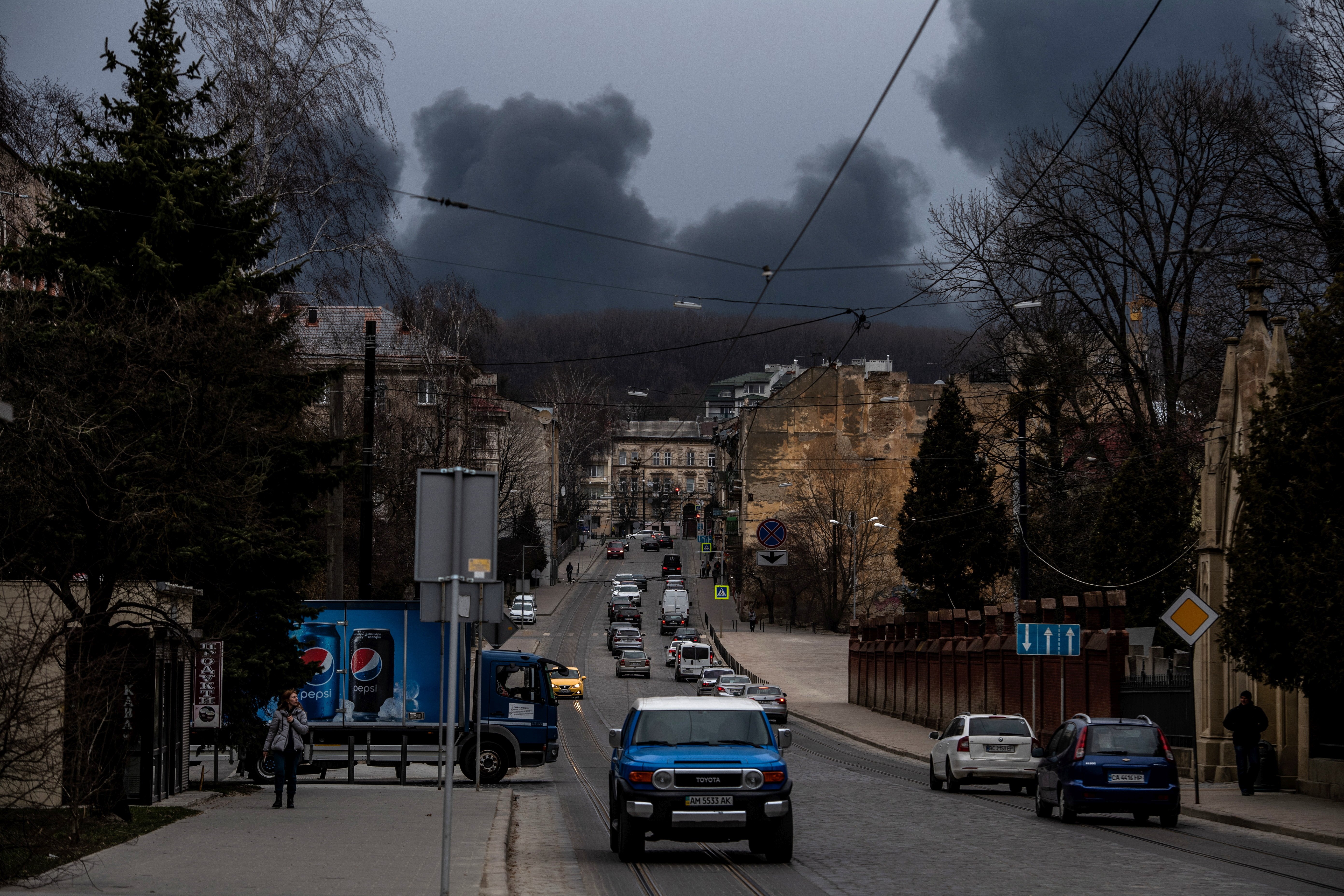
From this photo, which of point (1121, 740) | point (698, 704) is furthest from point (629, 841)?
point (1121, 740)

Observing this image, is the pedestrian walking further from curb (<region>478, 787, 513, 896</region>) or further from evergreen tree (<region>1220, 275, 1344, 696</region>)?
evergreen tree (<region>1220, 275, 1344, 696</region>)

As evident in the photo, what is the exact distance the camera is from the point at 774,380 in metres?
148

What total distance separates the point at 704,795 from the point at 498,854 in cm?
221

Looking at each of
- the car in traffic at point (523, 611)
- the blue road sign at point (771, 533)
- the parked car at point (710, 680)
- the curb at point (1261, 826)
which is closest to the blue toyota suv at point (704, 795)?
the curb at point (1261, 826)

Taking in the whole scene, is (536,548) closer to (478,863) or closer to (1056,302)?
(1056,302)

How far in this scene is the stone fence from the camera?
1259 inches

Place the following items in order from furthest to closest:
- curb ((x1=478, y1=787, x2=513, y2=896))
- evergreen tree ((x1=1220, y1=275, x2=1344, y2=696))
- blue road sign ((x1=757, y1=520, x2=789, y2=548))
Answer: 1. blue road sign ((x1=757, y1=520, x2=789, y2=548))
2. evergreen tree ((x1=1220, y1=275, x2=1344, y2=696))
3. curb ((x1=478, y1=787, x2=513, y2=896))

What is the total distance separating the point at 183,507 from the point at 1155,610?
31.0 metres

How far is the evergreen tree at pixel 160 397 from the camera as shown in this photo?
604 inches

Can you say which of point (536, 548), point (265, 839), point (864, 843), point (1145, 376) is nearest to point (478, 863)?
point (265, 839)

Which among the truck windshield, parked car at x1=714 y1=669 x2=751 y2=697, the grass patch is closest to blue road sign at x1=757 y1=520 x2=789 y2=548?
parked car at x1=714 y1=669 x2=751 y2=697

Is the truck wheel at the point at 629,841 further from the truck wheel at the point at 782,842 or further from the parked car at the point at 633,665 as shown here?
the parked car at the point at 633,665

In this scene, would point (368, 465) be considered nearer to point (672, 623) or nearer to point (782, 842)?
point (782, 842)

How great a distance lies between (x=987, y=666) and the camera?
42.2 m
